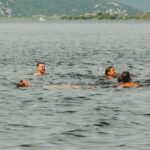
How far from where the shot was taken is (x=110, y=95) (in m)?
35.5

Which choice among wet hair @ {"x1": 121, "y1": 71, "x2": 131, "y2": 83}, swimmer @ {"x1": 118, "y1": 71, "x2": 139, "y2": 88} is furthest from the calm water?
wet hair @ {"x1": 121, "y1": 71, "x2": 131, "y2": 83}

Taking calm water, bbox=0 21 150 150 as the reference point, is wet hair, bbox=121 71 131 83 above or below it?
above

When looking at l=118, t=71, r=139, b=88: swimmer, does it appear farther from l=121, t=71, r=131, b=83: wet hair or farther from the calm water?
the calm water

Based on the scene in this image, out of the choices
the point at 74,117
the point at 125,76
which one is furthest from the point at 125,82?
the point at 74,117

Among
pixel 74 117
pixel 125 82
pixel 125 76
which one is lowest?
pixel 74 117

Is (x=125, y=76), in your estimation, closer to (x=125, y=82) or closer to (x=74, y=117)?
(x=125, y=82)

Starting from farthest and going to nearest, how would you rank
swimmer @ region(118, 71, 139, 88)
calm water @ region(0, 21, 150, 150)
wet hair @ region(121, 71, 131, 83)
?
swimmer @ region(118, 71, 139, 88) < wet hair @ region(121, 71, 131, 83) < calm water @ region(0, 21, 150, 150)

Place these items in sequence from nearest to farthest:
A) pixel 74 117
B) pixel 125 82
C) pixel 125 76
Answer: pixel 74 117 → pixel 125 76 → pixel 125 82

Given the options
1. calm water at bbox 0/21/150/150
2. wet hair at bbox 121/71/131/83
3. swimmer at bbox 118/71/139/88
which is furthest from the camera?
swimmer at bbox 118/71/139/88

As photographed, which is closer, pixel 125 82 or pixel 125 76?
pixel 125 76

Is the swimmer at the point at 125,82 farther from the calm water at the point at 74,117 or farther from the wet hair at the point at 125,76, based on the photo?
the calm water at the point at 74,117

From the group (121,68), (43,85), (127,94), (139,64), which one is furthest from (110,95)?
(139,64)

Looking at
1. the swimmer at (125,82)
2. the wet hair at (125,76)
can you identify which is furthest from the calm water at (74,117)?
the wet hair at (125,76)

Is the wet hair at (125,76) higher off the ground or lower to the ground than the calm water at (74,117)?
higher
